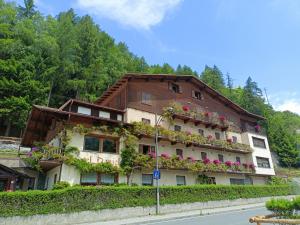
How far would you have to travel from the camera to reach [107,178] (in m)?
25.3

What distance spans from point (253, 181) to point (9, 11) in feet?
159

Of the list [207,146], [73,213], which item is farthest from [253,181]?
[73,213]

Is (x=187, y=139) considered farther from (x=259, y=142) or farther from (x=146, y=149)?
(x=259, y=142)

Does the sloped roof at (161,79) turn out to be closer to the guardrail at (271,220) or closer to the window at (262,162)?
the window at (262,162)

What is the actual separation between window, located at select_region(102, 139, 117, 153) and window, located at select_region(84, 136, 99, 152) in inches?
28.8

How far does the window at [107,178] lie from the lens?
81.9 feet

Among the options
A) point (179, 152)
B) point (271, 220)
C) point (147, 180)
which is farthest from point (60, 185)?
point (271, 220)

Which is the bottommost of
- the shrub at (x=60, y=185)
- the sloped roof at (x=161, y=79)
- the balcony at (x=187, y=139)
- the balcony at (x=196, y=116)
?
the shrub at (x=60, y=185)

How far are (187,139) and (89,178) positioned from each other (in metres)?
12.4

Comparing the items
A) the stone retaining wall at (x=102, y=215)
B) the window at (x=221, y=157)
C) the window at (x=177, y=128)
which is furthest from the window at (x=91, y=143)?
the window at (x=221, y=157)

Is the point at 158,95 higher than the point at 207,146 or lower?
higher

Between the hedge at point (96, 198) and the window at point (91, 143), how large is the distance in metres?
5.41

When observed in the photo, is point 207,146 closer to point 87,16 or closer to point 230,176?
point 230,176

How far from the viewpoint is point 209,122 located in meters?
36.6
